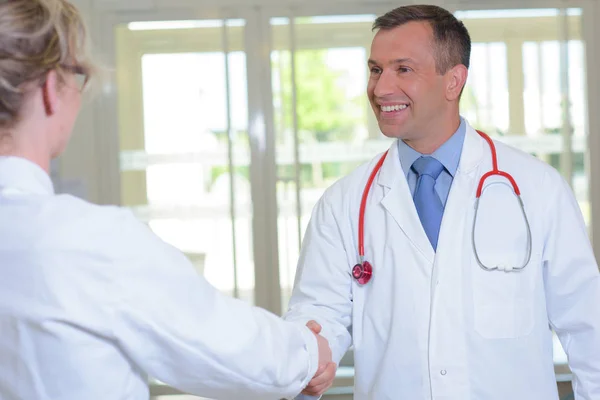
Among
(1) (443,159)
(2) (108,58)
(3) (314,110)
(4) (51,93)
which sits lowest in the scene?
(1) (443,159)

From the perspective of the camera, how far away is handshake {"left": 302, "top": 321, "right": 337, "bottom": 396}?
4.53 ft

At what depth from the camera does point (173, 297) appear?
102 centimetres

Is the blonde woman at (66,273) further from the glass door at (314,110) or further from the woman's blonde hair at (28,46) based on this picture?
the glass door at (314,110)

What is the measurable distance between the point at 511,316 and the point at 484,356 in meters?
0.11

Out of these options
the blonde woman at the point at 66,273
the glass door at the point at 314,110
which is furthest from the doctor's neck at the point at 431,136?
the glass door at the point at 314,110

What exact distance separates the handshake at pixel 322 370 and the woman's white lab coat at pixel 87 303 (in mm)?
358

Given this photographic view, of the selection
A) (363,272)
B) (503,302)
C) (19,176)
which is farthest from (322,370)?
(19,176)

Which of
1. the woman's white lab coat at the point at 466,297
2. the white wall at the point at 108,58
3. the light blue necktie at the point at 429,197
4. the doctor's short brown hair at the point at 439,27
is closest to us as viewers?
the woman's white lab coat at the point at 466,297

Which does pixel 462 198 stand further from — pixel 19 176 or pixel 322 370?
pixel 19 176

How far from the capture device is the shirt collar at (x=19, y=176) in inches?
38.7

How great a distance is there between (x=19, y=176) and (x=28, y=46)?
17 centimetres

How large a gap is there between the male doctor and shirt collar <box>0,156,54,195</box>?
810mm

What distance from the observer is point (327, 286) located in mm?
Result: 1842

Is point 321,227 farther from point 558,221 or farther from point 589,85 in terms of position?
point 589,85
